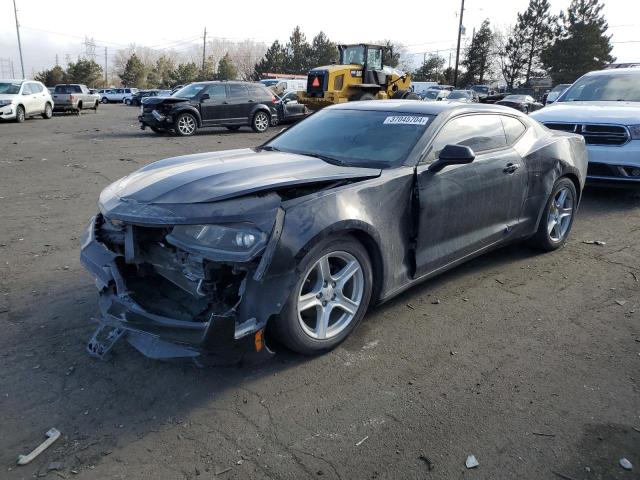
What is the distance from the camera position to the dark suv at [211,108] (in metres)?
16.5

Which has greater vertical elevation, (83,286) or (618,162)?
(618,162)

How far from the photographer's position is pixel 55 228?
601 centimetres

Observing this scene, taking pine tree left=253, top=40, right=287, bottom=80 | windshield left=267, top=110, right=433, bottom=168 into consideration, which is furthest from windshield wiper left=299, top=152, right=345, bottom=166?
pine tree left=253, top=40, right=287, bottom=80

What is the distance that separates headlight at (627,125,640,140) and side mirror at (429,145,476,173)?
466cm

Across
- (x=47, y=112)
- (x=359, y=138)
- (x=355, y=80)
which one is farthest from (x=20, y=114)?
(x=359, y=138)

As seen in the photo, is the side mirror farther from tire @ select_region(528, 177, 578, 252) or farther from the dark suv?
the dark suv

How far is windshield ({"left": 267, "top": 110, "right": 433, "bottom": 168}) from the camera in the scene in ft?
12.8

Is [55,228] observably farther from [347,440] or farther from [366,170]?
[347,440]

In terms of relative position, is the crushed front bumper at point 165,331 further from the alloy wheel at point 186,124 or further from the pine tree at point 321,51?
the pine tree at point 321,51

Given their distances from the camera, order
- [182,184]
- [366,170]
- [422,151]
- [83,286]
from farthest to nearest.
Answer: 1. [83,286]
2. [422,151]
3. [366,170]
4. [182,184]

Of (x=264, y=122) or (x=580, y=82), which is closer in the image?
(x=580, y=82)

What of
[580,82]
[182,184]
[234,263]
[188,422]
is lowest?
[188,422]

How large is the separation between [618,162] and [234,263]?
625cm

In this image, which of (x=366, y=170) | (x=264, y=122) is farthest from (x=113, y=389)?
(x=264, y=122)
